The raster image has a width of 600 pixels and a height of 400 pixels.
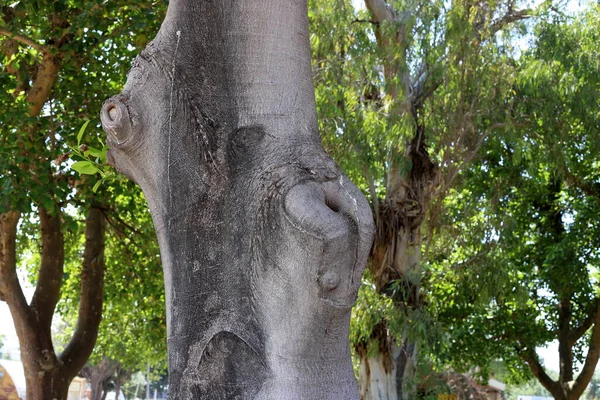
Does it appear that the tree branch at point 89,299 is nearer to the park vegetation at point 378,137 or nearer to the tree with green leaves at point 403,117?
the park vegetation at point 378,137

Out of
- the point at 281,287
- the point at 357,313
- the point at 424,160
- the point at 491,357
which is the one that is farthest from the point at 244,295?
the point at 491,357

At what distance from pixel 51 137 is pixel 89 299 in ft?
9.71

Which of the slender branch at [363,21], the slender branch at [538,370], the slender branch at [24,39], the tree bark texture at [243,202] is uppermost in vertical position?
the slender branch at [363,21]

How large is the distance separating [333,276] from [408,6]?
10.6m

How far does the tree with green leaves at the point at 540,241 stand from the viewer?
1399 cm

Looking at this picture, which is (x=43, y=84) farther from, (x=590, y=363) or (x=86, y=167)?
(x=590, y=363)

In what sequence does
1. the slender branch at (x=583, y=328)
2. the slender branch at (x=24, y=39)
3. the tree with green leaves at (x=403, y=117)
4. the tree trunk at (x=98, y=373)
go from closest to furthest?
the slender branch at (x=24, y=39) < the tree with green leaves at (x=403, y=117) < the slender branch at (x=583, y=328) < the tree trunk at (x=98, y=373)

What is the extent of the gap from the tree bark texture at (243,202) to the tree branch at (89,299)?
369 inches

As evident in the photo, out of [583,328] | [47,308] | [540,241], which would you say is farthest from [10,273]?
[583,328]

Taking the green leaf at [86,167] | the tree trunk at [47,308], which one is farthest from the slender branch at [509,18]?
the green leaf at [86,167]

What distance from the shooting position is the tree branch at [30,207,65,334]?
11.9 m

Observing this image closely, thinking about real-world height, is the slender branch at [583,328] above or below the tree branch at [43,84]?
below

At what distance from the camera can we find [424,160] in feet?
44.9

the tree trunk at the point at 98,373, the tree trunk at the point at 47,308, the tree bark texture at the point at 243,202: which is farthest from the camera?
the tree trunk at the point at 98,373
